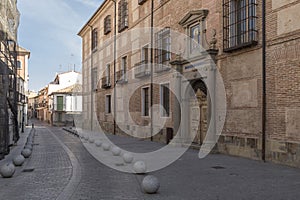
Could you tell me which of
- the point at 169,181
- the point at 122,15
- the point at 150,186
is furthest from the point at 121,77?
the point at 150,186

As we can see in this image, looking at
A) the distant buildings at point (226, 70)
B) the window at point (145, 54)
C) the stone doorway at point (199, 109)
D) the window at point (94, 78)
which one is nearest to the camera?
the distant buildings at point (226, 70)

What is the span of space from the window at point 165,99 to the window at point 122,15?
6850 millimetres

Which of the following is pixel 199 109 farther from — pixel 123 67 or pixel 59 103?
pixel 59 103

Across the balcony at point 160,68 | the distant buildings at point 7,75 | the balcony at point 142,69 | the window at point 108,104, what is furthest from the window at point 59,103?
the balcony at point 160,68

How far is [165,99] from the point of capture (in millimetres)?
16734

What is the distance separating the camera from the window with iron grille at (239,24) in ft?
35.5

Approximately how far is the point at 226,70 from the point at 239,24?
166 centimetres

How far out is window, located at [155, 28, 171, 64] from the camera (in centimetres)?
1652

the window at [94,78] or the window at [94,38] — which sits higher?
the window at [94,38]

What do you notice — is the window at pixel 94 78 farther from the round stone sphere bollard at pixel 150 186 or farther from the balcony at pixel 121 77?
the round stone sphere bollard at pixel 150 186

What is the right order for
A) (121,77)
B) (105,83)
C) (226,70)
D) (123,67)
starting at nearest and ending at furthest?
(226,70) < (121,77) < (123,67) < (105,83)

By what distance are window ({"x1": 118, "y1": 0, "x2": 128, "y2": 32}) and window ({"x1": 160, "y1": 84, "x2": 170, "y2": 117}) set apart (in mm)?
6850

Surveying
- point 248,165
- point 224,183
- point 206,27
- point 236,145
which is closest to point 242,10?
point 206,27

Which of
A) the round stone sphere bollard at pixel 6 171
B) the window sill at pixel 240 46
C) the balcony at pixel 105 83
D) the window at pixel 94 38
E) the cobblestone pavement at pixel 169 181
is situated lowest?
the cobblestone pavement at pixel 169 181
